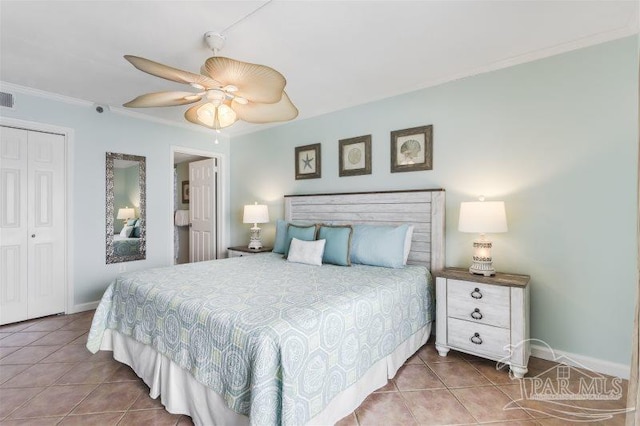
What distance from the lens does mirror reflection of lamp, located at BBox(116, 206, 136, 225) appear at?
12.5ft

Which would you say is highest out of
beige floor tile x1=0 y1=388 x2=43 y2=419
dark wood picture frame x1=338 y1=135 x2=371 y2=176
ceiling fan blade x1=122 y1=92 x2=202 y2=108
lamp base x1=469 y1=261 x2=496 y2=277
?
ceiling fan blade x1=122 y1=92 x2=202 y2=108

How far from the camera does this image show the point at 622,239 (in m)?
2.13

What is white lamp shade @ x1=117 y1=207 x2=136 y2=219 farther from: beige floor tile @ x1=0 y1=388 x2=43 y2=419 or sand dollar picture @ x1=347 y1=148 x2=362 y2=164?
sand dollar picture @ x1=347 y1=148 x2=362 y2=164

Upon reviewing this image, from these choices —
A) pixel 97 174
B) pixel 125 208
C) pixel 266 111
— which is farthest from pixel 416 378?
pixel 97 174

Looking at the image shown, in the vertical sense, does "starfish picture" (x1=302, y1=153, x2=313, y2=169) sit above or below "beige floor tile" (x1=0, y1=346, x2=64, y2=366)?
above

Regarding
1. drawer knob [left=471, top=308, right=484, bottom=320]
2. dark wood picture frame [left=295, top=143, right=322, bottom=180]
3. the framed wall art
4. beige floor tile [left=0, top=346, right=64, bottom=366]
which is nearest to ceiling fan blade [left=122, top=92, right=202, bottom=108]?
dark wood picture frame [left=295, top=143, right=322, bottom=180]

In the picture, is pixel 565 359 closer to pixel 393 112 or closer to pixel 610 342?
pixel 610 342

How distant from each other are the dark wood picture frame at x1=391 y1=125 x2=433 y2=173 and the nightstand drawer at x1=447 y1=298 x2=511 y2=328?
1.30 metres

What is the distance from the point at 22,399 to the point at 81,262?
1.95 m

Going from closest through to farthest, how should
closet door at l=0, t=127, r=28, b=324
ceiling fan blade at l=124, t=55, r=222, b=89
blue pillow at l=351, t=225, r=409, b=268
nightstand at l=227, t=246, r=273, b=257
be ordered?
1. ceiling fan blade at l=124, t=55, r=222, b=89
2. blue pillow at l=351, t=225, r=409, b=268
3. closet door at l=0, t=127, r=28, b=324
4. nightstand at l=227, t=246, r=273, b=257

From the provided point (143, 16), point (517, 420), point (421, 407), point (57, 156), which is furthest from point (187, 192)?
point (517, 420)

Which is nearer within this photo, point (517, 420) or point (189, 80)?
point (517, 420)

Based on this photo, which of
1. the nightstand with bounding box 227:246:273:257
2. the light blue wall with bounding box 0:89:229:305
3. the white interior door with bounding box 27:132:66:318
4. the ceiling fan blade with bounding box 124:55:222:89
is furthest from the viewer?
the nightstand with bounding box 227:246:273:257

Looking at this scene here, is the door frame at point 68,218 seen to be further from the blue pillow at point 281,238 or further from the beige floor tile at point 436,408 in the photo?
the beige floor tile at point 436,408
